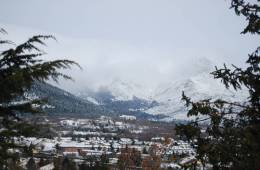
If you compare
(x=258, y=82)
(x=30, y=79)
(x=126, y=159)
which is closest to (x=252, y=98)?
(x=258, y=82)

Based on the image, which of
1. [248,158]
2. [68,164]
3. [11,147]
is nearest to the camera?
[248,158]

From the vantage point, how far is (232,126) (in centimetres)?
1099

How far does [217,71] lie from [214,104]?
2.63 ft

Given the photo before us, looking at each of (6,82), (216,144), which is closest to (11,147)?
(6,82)

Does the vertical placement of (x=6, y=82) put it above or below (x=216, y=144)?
above

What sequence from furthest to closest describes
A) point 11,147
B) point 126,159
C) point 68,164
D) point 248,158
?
point 68,164 < point 126,159 < point 11,147 < point 248,158

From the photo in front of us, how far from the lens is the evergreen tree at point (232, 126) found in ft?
33.8

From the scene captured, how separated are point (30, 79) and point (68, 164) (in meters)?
79.7

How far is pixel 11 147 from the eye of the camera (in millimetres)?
10852

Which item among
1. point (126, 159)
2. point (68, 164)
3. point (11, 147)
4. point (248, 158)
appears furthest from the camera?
point (68, 164)

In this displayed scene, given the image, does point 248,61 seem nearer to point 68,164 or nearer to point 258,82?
point 258,82

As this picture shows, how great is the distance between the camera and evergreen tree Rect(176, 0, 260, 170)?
10305 mm

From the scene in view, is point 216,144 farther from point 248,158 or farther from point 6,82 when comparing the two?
point 6,82

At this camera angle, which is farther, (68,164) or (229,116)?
(68,164)
